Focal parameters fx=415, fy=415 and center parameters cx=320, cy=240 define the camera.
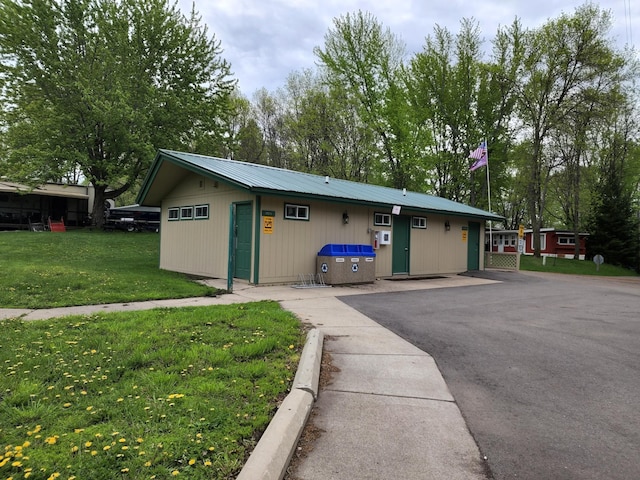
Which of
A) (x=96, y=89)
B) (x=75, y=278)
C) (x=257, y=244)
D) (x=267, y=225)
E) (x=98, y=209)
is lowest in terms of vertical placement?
(x=75, y=278)

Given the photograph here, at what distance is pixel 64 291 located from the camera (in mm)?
8555

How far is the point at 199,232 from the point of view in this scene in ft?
44.0

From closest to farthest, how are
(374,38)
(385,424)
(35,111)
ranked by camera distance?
(385,424)
(35,111)
(374,38)

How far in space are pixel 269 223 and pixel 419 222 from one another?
719 cm

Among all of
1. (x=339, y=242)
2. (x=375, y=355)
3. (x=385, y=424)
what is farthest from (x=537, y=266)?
(x=385, y=424)

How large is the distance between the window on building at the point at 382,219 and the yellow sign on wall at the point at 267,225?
4417 millimetres

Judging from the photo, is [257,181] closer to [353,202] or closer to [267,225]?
[267,225]

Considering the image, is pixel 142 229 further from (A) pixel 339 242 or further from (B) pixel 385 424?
(B) pixel 385 424

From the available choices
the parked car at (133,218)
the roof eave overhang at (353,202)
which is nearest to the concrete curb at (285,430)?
the roof eave overhang at (353,202)

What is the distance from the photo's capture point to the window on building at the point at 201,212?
13125 millimetres

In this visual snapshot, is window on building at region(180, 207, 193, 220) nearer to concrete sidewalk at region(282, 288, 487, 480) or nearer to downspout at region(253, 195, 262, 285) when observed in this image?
downspout at region(253, 195, 262, 285)

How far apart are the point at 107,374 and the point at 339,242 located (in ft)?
32.0

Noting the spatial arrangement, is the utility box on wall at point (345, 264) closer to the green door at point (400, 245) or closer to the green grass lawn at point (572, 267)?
the green door at point (400, 245)

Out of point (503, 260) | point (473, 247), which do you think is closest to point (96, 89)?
point (473, 247)
